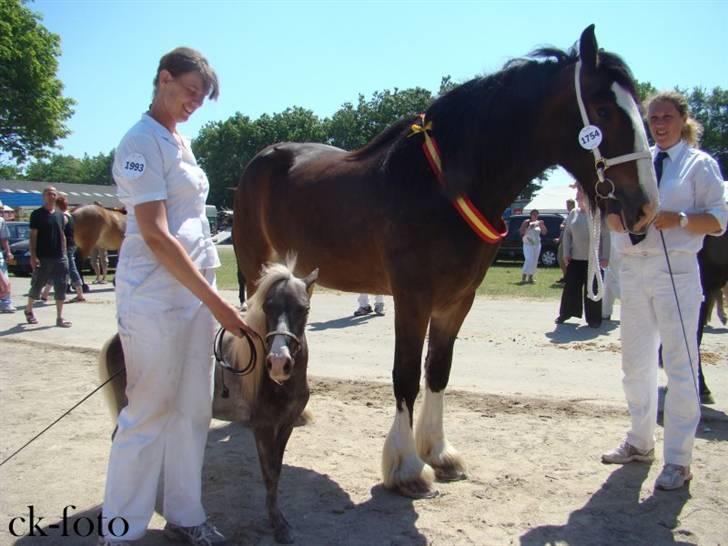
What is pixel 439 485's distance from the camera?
371 centimetres

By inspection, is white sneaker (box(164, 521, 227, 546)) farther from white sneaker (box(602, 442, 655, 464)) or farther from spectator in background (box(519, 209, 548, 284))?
spectator in background (box(519, 209, 548, 284))

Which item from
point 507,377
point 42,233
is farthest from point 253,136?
point 507,377

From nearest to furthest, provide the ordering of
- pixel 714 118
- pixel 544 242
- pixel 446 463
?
pixel 446 463 → pixel 544 242 → pixel 714 118

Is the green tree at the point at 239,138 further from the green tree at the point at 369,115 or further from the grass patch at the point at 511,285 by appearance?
the grass patch at the point at 511,285

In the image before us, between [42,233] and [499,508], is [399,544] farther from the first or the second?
[42,233]

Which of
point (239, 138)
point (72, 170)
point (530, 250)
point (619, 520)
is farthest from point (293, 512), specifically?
point (72, 170)

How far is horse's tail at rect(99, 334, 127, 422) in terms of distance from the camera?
3324 mm

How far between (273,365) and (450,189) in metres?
1.57

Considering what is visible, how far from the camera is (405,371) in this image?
3666mm

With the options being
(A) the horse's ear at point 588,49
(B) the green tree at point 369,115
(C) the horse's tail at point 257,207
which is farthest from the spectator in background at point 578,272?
(B) the green tree at point 369,115

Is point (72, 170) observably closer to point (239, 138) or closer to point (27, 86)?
point (239, 138)

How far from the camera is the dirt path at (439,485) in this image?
3078 millimetres

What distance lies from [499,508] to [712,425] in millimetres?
2421

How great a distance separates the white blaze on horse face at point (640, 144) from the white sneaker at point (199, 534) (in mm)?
2685
